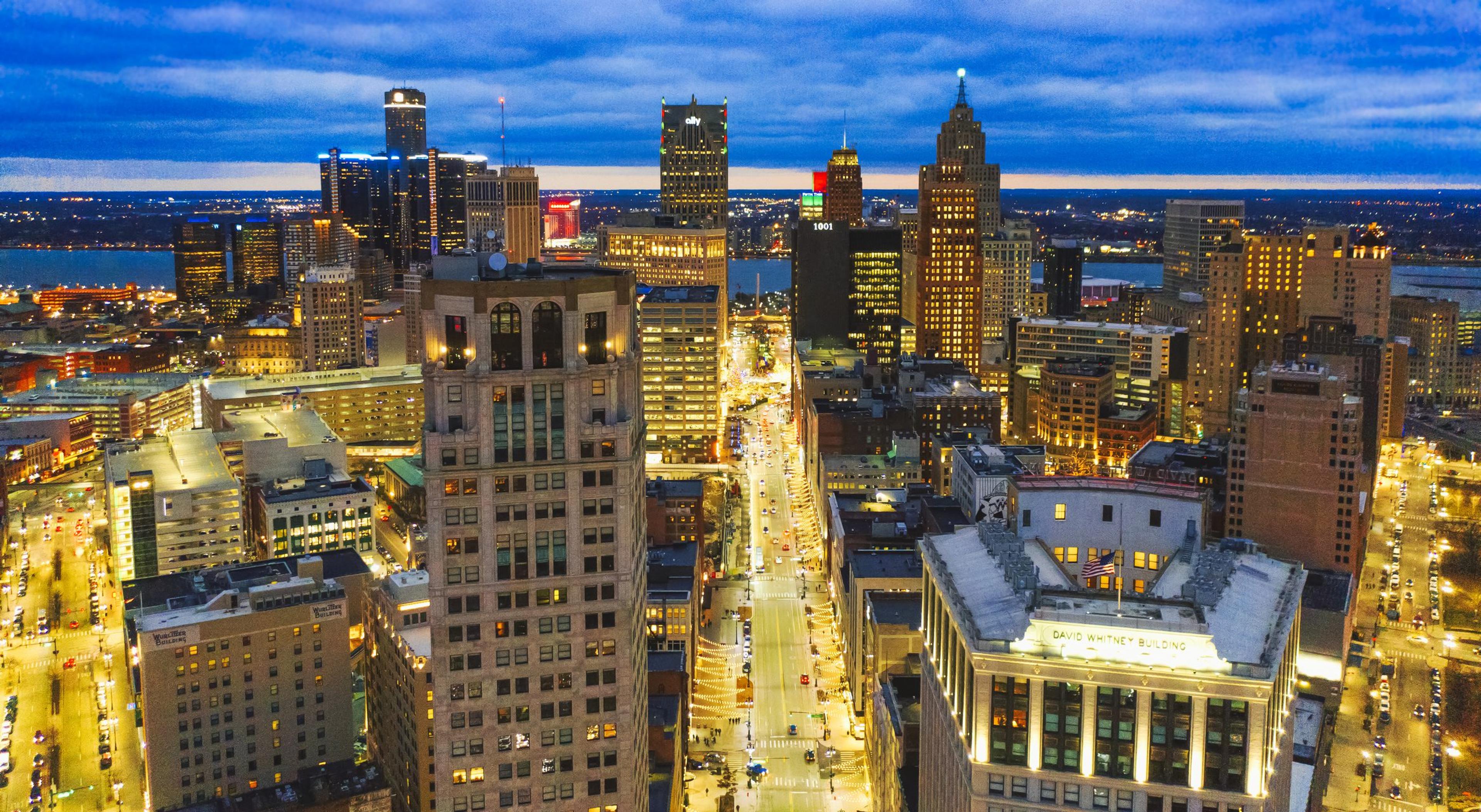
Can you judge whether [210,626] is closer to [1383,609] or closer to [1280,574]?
[1280,574]

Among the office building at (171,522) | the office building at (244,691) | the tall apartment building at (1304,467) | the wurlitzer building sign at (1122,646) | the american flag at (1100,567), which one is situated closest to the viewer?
the wurlitzer building sign at (1122,646)

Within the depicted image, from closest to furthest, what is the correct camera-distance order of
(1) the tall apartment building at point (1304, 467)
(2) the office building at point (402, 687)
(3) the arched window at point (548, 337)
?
1. (3) the arched window at point (548, 337)
2. (2) the office building at point (402, 687)
3. (1) the tall apartment building at point (1304, 467)

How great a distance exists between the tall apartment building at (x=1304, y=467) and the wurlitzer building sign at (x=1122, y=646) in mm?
98437

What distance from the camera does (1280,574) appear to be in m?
66.1

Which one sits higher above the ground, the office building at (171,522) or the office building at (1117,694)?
the office building at (1117,694)

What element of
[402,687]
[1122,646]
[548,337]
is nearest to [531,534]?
[548,337]

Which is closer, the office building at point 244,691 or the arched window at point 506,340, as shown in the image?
the arched window at point 506,340

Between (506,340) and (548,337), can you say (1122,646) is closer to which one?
(548,337)

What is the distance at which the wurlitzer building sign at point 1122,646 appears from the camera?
176ft

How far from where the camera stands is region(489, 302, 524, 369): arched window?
186 feet

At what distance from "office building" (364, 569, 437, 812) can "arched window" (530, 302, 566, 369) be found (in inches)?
1863

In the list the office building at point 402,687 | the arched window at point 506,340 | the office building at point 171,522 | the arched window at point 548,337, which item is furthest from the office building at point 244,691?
the arched window at point 548,337

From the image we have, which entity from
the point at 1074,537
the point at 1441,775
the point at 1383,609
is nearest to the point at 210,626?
the point at 1074,537

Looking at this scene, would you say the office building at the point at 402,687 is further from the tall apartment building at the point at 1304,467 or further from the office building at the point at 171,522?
the tall apartment building at the point at 1304,467
